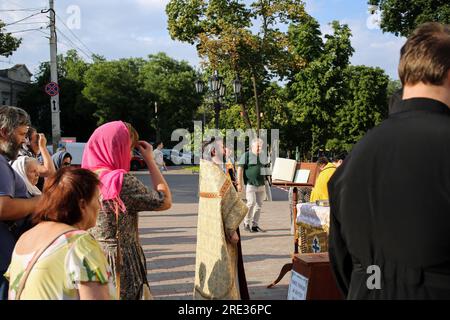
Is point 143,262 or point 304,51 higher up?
point 304,51

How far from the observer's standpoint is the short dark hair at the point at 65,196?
2.39 m

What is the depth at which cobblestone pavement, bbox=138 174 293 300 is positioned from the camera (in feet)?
21.0

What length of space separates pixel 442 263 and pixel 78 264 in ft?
4.61

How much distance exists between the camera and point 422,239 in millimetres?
1833

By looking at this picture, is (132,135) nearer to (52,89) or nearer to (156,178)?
(156,178)

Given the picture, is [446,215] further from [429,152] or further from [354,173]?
[354,173]

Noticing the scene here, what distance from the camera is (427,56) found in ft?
6.47

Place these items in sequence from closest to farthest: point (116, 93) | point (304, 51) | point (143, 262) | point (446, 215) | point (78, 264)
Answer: point (446, 215) → point (78, 264) → point (143, 262) → point (304, 51) → point (116, 93)

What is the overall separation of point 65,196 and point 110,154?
1.10 meters

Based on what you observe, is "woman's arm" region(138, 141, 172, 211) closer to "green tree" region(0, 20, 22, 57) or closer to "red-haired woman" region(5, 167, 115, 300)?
"red-haired woman" region(5, 167, 115, 300)

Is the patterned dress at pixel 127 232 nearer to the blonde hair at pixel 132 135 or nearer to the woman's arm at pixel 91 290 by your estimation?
the blonde hair at pixel 132 135

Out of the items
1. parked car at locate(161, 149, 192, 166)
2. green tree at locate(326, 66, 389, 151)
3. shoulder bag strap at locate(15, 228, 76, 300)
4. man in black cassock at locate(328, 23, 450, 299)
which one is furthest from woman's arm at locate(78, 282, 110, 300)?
parked car at locate(161, 149, 192, 166)

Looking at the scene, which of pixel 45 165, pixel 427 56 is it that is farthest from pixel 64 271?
pixel 45 165
